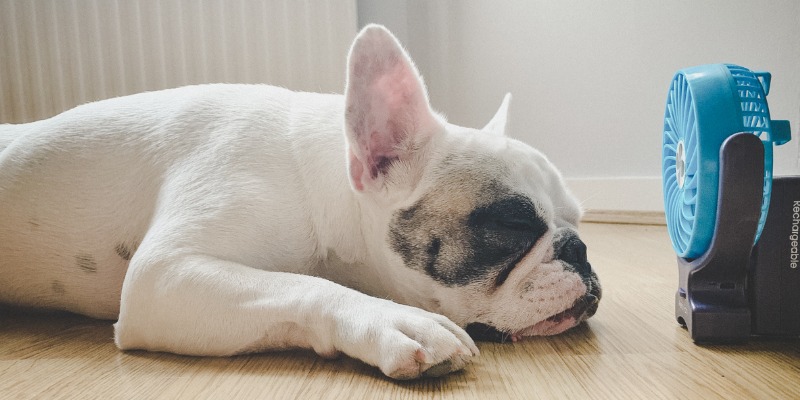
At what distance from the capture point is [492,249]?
1118 mm

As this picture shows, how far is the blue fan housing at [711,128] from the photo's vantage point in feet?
3.39

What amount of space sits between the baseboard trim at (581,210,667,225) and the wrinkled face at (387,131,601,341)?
6.51 ft

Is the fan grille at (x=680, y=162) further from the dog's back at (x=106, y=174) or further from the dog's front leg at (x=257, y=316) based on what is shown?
the dog's back at (x=106, y=174)

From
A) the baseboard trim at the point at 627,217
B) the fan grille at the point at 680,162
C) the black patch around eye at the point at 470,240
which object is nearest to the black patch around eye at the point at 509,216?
the black patch around eye at the point at 470,240

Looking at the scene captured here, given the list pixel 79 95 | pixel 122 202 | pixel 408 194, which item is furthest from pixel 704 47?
pixel 79 95

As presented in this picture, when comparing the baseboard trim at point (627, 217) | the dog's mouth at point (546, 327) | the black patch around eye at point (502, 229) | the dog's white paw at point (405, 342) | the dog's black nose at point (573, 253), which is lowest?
the baseboard trim at point (627, 217)

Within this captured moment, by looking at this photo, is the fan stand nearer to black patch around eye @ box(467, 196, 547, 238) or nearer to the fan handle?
the fan handle

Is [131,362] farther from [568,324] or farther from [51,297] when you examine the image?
[568,324]

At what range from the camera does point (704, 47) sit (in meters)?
2.89

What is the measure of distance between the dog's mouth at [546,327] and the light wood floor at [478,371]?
0.02 m

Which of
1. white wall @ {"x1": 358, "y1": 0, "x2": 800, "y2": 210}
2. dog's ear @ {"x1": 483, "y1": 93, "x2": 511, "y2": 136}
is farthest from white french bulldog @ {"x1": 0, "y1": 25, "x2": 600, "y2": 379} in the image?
white wall @ {"x1": 358, "y1": 0, "x2": 800, "y2": 210}

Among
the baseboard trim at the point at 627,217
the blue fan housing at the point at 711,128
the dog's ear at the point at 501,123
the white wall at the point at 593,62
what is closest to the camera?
the blue fan housing at the point at 711,128

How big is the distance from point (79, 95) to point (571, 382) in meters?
2.80

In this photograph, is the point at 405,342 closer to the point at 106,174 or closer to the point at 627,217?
the point at 106,174
